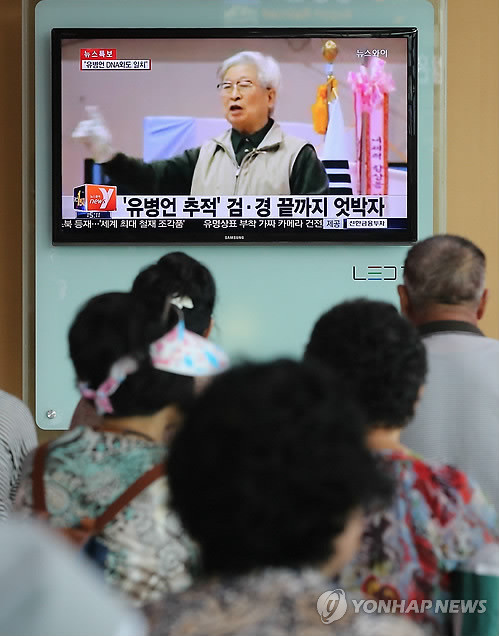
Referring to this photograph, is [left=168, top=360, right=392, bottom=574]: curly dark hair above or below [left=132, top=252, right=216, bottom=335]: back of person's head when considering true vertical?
below

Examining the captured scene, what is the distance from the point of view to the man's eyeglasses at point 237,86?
389 centimetres

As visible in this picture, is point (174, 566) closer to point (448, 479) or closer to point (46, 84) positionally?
point (448, 479)

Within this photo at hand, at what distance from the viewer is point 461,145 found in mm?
4066

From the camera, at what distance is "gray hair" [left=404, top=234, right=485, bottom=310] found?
2123 mm

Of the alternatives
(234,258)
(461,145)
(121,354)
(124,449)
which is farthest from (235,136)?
(124,449)

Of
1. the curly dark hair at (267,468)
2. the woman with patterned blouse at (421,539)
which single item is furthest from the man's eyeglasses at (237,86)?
the curly dark hair at (267,468)

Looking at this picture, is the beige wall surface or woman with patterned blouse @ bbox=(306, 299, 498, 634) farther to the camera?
the beige wall surface

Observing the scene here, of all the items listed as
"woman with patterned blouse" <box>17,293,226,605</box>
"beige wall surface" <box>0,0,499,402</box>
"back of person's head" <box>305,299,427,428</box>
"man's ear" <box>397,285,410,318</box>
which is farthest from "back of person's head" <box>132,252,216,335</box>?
"beige wall surface" <box>0,0,499,402</box>

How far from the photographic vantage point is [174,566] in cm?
143

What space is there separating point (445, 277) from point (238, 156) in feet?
6.22

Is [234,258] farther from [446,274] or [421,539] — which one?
[421,539]

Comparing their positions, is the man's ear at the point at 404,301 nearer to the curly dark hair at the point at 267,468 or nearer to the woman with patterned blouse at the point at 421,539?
the woman with patterned blouse at the point at 421,539

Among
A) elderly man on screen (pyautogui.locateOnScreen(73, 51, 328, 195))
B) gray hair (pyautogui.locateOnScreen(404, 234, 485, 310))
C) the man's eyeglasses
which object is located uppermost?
the man's eyeglasses

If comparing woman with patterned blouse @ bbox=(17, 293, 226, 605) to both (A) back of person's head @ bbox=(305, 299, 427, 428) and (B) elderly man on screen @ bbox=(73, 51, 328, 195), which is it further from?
(B) elderly man on screen @ bbox=(73, 51, 328, 195)
